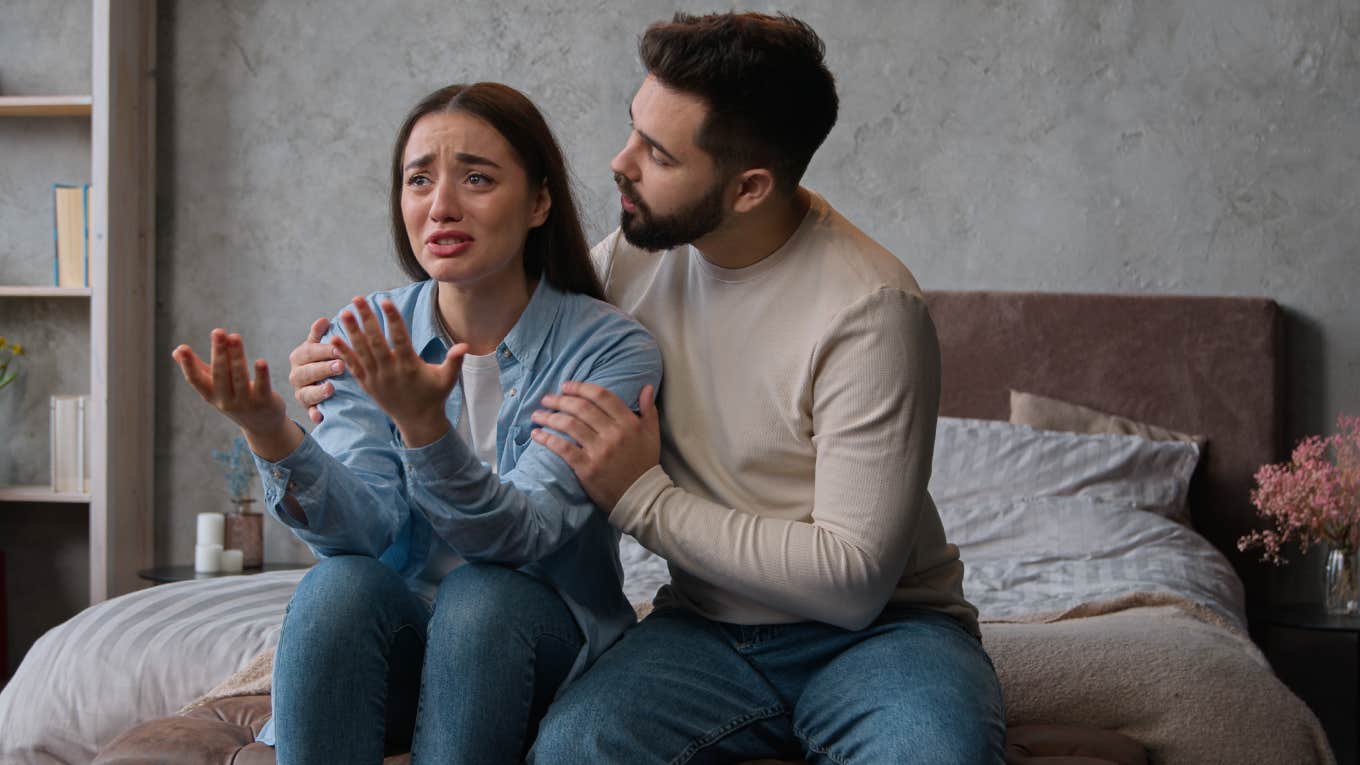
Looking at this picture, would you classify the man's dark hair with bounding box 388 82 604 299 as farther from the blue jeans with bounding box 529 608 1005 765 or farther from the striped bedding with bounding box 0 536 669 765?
the striped bedding with bounding box 0 536 669 765

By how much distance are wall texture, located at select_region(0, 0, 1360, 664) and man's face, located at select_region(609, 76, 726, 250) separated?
2.02 m

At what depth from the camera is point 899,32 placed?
3.61 m

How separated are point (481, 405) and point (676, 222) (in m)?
0.33

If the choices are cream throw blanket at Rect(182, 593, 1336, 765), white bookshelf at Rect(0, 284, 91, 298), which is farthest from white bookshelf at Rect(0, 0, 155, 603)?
cream throw blanket at Rect(182, 593, 1336, 765)

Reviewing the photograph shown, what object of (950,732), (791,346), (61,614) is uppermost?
(791,346)

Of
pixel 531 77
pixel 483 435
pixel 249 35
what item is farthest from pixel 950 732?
pixel 249 35

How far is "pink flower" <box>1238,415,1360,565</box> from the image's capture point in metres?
3.04

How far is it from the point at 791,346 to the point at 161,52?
118 inches

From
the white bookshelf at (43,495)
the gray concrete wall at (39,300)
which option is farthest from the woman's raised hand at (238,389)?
the gray concrete wall at (39,300)

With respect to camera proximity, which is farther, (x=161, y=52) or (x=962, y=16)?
(x=161, y=52)

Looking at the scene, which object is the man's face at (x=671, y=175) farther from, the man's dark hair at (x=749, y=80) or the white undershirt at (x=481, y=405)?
the white undershirt at (x=481, y=405)

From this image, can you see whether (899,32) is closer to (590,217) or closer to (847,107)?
(847,107)

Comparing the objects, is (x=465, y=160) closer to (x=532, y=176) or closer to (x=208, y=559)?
(x=532, y=176)

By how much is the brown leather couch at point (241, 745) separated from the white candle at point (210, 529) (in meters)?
1.93
